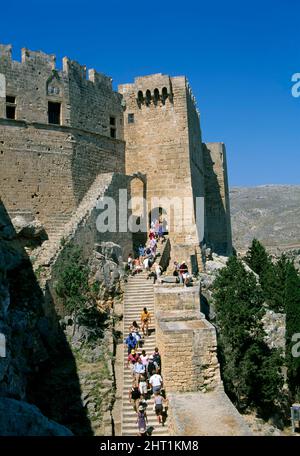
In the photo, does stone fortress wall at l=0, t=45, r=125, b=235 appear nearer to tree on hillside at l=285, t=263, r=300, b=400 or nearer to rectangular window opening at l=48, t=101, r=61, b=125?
rectangular window opening at l=48, t=101, r=61, b=125

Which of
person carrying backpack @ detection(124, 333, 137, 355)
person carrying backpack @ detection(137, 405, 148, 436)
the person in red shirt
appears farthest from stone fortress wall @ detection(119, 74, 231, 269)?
person carrying backpack @ detection(137, 405, 148, 436)

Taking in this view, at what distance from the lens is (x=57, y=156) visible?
961 inches

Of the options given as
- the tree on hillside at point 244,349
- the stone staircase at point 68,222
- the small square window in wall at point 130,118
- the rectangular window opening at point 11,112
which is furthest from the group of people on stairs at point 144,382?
the small square window in wall at point 130,118

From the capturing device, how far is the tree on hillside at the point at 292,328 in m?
22.8

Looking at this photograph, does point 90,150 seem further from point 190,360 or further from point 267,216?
point 267,216

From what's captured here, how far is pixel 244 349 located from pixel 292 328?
5.55m

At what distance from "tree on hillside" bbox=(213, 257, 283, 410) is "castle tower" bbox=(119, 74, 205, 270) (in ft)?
17.1

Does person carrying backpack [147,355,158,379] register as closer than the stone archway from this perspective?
Yes

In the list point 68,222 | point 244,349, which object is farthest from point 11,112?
point 244,349

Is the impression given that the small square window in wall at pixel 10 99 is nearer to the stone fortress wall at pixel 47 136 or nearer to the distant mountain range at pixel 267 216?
the stone fortress wall at pixel 47 136

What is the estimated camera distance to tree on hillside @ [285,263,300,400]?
22.8 metres

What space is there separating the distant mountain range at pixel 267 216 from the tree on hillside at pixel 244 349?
38.4 metres

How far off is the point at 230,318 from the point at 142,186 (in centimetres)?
961
